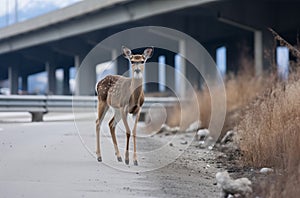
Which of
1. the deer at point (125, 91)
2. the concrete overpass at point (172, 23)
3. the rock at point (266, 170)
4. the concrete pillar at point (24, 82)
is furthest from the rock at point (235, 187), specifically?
the concrete pillar at point (24, 82)

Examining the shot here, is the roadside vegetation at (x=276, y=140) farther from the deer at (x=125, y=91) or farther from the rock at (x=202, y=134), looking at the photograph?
the rock at (x=202, y=134)

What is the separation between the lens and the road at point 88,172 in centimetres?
766

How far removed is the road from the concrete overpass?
36.9ft

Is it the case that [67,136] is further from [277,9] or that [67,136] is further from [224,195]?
[277,9]

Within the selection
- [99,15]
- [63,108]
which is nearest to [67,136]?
[63,108]

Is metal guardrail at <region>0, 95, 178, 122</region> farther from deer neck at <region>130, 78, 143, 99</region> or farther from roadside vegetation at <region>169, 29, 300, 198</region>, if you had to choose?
deer neck at <region>130, 78, 143, 99</region>

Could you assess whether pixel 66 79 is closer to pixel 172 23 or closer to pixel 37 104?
pixel 172 23

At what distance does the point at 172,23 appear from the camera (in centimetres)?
4003

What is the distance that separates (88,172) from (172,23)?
3184cm

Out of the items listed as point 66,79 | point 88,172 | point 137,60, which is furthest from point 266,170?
point 66,79

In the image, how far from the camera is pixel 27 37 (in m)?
50.5

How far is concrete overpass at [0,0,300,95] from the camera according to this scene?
3534 cm

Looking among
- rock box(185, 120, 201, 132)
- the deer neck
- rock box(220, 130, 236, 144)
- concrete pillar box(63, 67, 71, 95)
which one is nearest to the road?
the deer neck

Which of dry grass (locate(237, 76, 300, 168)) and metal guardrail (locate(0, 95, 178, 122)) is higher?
metal guardrail (locate(0, 95, 178, 122))
